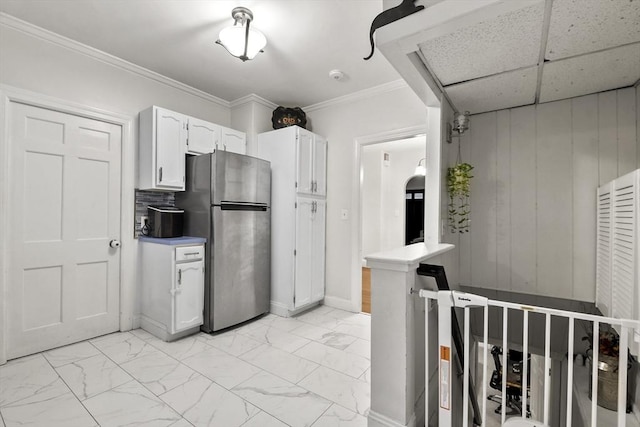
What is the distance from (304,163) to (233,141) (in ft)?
2.97

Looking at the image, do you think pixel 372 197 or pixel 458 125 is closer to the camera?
pixel 458 125

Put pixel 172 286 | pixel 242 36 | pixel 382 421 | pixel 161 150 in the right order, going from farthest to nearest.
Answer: pixel 161 150 → pixel 172 286 → pixel 242 36 → pixel 382 421

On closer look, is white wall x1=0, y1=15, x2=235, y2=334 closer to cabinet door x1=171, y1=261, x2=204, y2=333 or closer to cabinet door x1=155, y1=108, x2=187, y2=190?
cabinet door x1=155, y1=108, x2=187, y2=190

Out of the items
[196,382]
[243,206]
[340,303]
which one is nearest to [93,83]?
[243,206]

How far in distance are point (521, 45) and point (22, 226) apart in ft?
12.0

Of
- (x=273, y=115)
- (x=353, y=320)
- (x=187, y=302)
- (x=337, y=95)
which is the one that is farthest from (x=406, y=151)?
(x=187, y=302)

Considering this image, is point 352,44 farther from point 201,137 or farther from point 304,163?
point 201,137

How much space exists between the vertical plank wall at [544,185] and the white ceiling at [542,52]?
20cm

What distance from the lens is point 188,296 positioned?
105 inches

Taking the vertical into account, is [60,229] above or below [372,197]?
below

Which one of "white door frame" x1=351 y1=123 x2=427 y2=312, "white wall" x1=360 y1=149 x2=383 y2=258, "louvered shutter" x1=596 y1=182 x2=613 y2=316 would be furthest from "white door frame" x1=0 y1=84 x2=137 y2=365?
"white wall" x1=360 y1=149 x2=383 y2=258

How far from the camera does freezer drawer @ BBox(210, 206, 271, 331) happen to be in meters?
2.77

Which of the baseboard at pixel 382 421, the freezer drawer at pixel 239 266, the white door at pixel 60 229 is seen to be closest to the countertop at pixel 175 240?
the freezer drawer at pixel 239 266

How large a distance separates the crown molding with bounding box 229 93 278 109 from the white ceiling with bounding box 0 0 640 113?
0.30 metres
